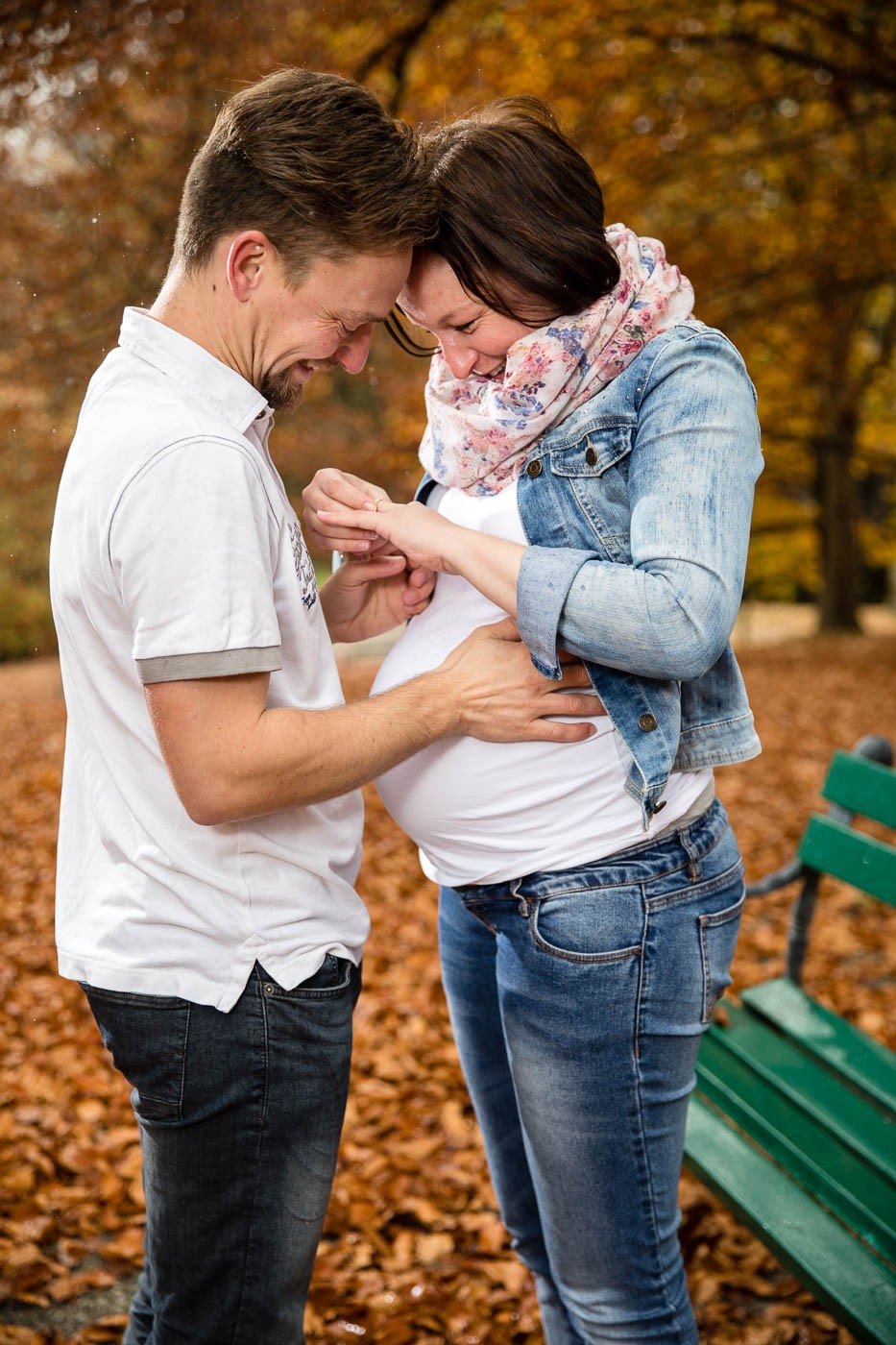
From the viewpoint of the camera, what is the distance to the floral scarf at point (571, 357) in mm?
1664

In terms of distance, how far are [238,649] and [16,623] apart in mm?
16224

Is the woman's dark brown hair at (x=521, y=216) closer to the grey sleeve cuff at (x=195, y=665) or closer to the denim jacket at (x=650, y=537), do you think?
the denim jacket at (x=650, y=537)

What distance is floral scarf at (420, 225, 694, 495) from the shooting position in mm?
1664

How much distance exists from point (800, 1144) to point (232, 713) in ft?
6.01

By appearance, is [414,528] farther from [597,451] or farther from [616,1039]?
[616,1039]

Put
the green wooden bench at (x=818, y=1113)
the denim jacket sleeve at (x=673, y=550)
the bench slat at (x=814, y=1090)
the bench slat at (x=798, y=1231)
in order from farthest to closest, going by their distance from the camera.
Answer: the bench slat at (x=814, y=1090)
the green wooden bench at (x=818, y=1113)
the bench slat at (x=798, y=1231)
the denim jacket sleeve at (x=673, y=550)

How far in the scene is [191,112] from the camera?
5.91 metres

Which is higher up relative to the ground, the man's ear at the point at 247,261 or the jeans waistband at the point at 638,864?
the man's ear at the point at 247,261

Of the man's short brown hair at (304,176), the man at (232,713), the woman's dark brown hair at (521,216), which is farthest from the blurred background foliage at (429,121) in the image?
the man at (232,713)

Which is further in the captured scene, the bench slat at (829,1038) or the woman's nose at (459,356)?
the bench slat at (829,1038)

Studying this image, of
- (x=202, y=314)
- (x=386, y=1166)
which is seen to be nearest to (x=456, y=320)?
(x=202, y=314)

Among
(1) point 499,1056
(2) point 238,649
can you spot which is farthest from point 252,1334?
(2) point 238,649

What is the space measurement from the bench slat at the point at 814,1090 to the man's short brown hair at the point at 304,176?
6.97ft

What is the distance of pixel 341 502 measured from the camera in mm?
1878
